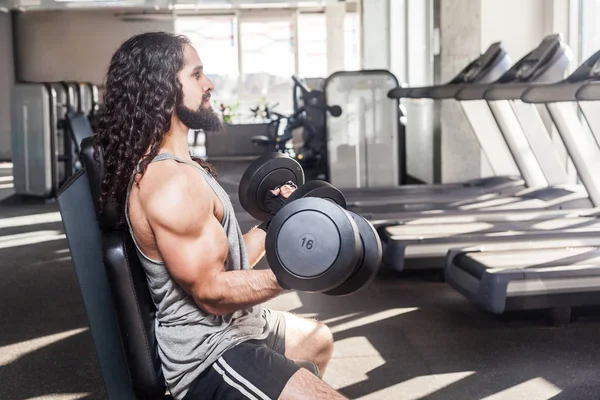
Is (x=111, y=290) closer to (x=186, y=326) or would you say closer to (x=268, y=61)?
(x=186, y=326)

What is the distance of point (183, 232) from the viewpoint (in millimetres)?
1678

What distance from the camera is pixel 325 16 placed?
15750mm

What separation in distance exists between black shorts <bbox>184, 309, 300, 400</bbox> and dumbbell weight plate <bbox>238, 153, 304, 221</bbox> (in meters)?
0.42

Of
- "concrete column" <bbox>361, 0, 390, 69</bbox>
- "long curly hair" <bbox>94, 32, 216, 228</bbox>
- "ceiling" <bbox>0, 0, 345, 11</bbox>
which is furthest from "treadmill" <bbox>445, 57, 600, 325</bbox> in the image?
"ceiling" <bbox>0, 0, 345, 11</bbox>

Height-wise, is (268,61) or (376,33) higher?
(376,33)

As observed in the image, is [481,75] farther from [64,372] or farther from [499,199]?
[64,372]

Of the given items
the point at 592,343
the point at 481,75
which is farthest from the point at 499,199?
the point at 592,343

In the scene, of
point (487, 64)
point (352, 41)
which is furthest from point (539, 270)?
point (352, 41)

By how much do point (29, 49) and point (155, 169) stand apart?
1341 centimetres

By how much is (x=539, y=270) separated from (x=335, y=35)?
12.9 meters

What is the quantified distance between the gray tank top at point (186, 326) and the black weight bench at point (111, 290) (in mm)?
22

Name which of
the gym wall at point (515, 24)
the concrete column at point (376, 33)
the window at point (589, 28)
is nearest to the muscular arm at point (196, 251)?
the window at point (589, 28)

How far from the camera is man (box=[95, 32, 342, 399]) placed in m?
1.68

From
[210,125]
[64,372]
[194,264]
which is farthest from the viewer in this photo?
[64,372]
